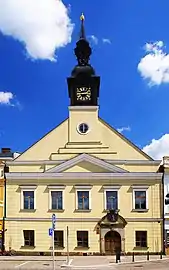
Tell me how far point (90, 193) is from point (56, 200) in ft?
10.9

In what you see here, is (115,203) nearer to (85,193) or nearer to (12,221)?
(85,193)

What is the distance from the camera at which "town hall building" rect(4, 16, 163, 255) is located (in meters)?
47.0

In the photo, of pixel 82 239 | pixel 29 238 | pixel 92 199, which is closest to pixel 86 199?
pixel 92 199

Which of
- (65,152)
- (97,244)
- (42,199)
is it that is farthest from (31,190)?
(97,244)

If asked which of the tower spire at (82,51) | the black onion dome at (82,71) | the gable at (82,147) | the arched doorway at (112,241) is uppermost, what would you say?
the tower spire at (82,51)

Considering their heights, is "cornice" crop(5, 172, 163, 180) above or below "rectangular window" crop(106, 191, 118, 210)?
above

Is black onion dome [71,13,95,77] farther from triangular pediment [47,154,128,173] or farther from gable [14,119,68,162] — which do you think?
triangular pediment [47,154,128,173]

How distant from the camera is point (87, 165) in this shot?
4812 centimetres

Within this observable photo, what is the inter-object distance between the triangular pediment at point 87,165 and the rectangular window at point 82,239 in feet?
19.6

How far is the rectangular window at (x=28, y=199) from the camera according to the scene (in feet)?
157

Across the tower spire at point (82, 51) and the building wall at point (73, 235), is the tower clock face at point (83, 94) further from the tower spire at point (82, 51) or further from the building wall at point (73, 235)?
the building wall at point (73, 235)

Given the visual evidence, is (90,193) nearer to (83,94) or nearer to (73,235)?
(73,235)

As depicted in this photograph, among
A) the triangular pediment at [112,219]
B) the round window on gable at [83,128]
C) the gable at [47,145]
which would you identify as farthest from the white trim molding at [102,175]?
the round window on gable at [83,128]

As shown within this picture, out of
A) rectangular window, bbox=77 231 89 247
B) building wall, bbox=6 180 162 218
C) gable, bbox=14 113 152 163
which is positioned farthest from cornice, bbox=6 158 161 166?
rectangular window, bbox=77 231 89 247
